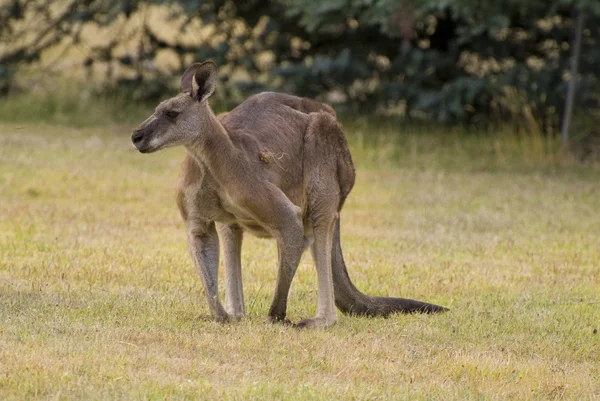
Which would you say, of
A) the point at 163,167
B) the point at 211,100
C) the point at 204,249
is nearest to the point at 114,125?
the point at 211,100

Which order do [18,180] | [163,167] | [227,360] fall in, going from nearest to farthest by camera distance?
[227,360] < [18,180] < [163,167]

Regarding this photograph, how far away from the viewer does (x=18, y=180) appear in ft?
37.9

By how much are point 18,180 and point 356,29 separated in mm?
6066

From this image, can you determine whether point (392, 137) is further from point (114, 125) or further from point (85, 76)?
point (85, 76)

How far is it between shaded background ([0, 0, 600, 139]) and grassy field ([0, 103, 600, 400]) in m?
1.02

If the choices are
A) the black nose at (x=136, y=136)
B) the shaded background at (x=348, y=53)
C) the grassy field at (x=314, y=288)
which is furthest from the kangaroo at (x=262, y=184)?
the shaded background at (x=348, y=53)

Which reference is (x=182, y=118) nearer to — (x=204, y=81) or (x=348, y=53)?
(x=204, y=81)

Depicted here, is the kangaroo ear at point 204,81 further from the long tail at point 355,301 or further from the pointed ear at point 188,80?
the long tail at point 355,301

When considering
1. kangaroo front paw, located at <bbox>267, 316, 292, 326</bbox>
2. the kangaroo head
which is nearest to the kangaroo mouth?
the kangaroo head

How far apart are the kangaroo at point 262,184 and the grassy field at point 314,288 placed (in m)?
0.19

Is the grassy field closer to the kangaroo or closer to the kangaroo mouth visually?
the kangaroo

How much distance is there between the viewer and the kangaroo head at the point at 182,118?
5.79 m

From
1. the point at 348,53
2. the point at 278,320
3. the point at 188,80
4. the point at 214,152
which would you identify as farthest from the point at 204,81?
the point at 348,53

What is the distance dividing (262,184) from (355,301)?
3.52 ft
